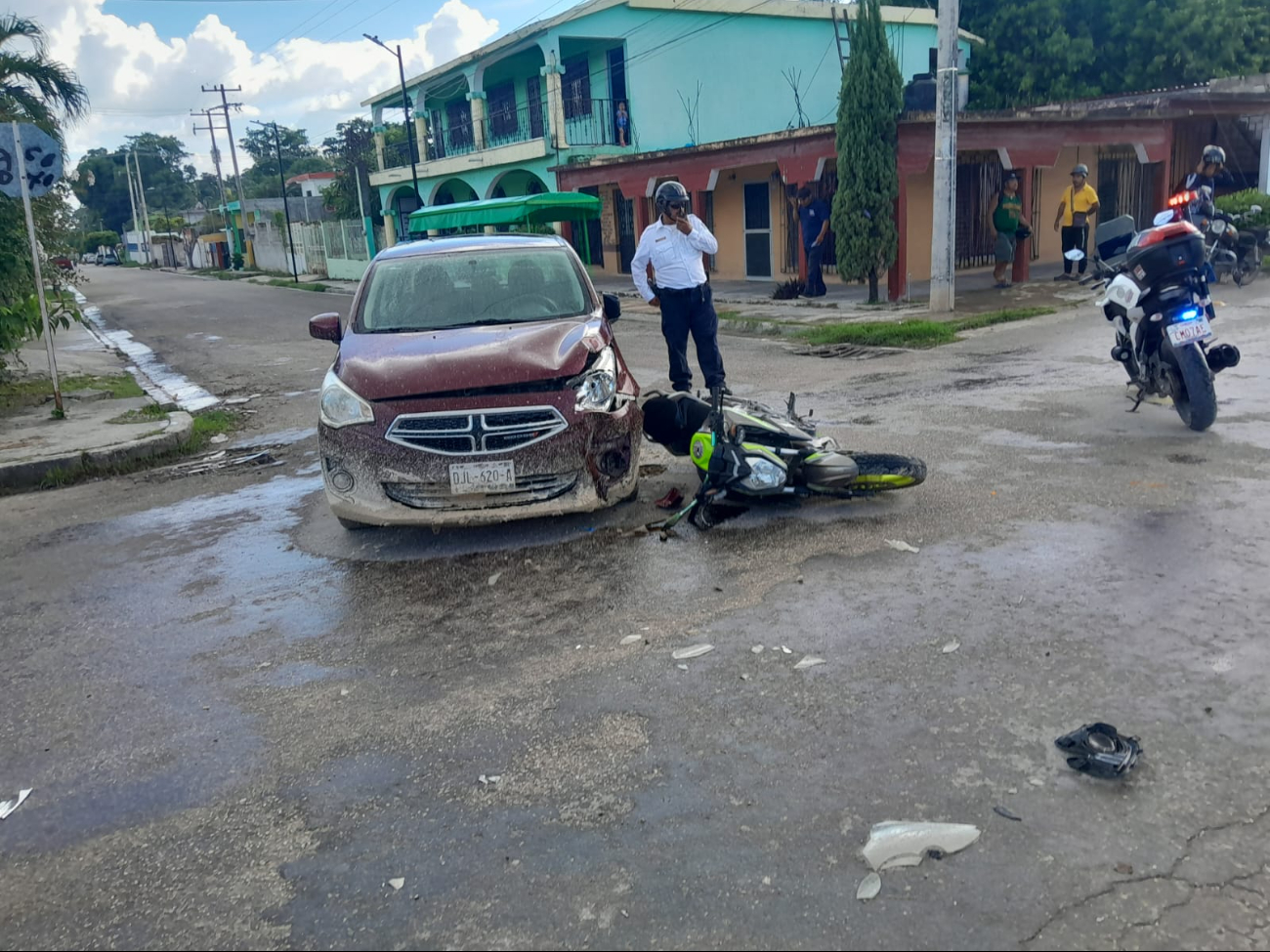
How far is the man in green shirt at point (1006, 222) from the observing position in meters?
16.7

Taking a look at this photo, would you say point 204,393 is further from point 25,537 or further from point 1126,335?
point 1126,335

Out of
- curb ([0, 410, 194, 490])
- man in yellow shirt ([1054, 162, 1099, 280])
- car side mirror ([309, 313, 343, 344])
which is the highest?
man in yellow shirt ([1054, 162, 1099, 280])

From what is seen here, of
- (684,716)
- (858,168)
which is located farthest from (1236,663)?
(858,168)

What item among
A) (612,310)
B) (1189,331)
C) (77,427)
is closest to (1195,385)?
(1189,331)

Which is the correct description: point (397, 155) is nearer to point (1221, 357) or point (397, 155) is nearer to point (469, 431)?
point (1221, 357)

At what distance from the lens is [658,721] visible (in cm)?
352

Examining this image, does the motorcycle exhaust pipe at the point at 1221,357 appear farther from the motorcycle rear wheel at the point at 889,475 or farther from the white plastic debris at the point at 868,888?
the white plastic debris at the point at 868,888

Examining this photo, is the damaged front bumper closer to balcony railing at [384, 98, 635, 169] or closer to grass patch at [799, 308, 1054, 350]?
grass patch at [799, 308, 1054, 350]

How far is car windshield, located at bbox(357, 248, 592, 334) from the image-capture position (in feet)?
21.0

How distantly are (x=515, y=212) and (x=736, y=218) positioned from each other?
547 cm

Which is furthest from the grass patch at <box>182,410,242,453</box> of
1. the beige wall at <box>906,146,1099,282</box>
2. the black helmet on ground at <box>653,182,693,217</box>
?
the beige wall at <box>906,146,1099,282</box>

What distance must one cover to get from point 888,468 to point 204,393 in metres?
9.85

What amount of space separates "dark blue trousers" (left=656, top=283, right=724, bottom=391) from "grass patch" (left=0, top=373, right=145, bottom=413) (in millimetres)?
6883

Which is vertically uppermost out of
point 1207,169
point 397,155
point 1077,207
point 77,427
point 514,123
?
point 397,155
